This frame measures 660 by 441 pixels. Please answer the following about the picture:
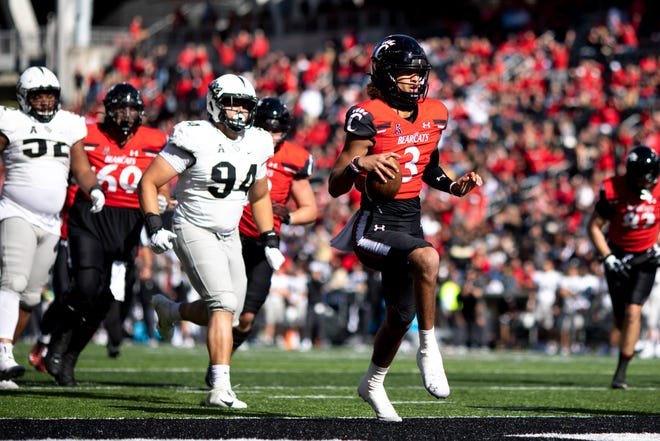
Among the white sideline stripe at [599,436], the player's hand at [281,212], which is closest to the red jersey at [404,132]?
the white sideline stripe at [599,436]

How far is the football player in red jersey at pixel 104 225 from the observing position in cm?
905

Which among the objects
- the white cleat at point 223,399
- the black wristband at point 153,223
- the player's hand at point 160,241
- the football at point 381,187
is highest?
the football at point 381,187

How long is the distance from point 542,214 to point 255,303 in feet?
36.8

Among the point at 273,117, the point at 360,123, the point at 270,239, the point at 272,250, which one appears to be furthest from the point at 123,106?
the point at 360,123

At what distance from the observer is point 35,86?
859cm

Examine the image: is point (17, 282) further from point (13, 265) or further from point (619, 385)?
point (619, 385)

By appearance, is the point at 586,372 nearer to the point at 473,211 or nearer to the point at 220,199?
the point at 220,199

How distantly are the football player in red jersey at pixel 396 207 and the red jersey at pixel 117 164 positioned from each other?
2.99 m

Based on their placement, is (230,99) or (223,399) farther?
(230,99)

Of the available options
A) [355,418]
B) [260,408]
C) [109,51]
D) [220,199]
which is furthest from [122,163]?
[109,51]

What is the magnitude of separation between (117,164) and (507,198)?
12.0 meters

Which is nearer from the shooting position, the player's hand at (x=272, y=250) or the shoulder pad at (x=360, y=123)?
the shoulder pad at (x=360, y=123)

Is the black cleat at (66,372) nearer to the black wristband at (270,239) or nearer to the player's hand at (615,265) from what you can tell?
the black wristband at (270,239)

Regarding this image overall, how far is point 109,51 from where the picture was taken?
36.8 meters
